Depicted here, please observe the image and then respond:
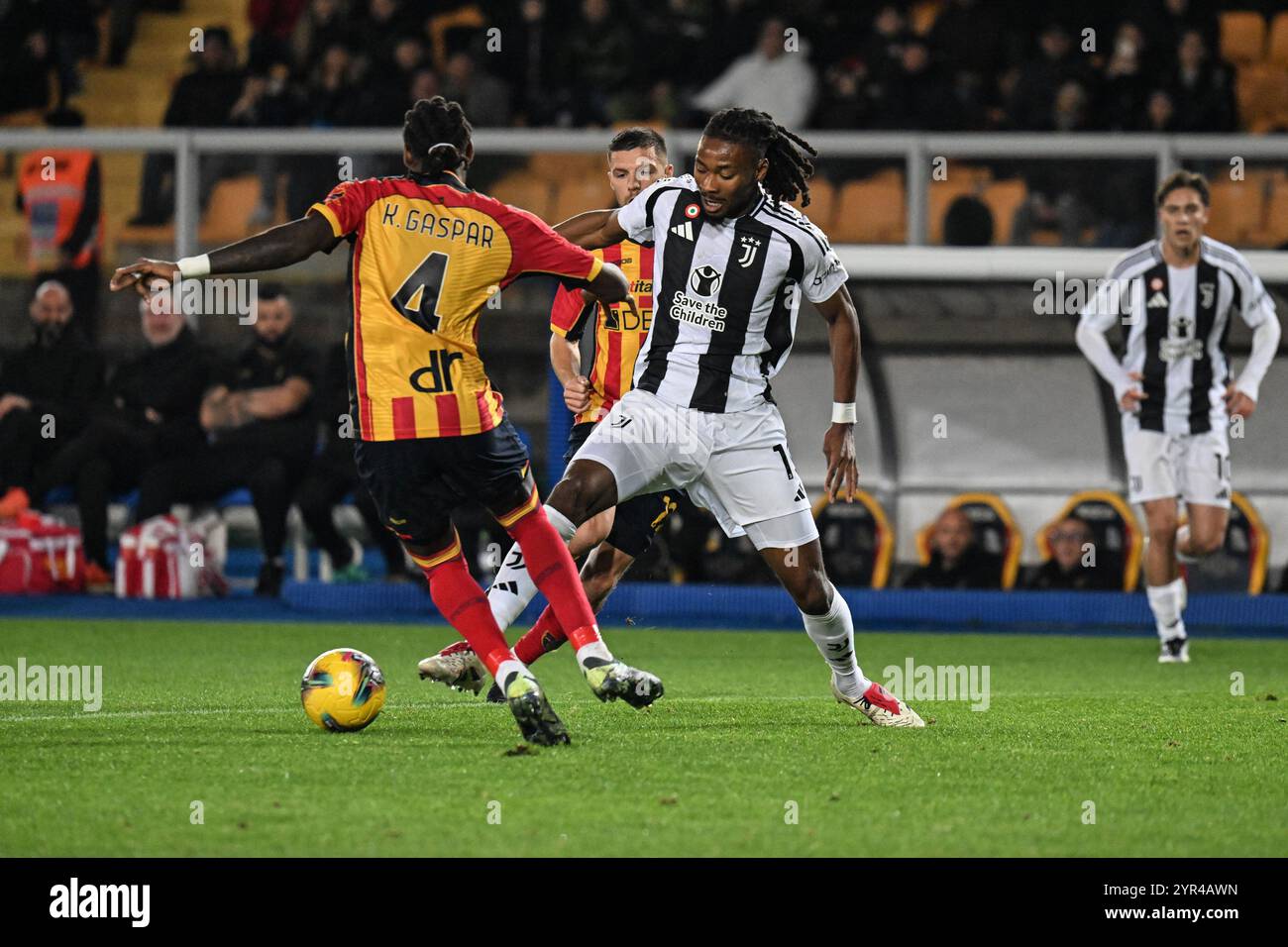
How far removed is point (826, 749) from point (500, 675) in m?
1.04

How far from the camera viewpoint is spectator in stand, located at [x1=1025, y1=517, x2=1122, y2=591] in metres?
12.5

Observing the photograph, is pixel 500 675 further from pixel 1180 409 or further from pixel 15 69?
pixel 15 69

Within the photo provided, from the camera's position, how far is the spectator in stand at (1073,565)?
1252cm

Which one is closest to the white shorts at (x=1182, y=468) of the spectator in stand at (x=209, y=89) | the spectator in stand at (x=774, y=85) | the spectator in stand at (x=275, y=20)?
the spectator in stand at (x=774, y=85)

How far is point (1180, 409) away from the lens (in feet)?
A: 33.6

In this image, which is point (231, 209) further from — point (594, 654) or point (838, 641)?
point (594, 654)

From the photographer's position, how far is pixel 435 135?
20.7 ft

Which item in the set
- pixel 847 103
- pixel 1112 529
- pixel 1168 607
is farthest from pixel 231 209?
pixel 1168 607

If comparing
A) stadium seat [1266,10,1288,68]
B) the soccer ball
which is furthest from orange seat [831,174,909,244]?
the soccer ball

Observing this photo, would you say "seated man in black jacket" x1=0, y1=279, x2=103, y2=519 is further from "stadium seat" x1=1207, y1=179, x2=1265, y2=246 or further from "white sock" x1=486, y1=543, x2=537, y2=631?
"stadium seat" x1=1207, y1=179, x2=1265, y2=246

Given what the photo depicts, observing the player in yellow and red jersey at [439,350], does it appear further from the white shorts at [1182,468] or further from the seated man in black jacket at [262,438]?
the seated man in black jacket at [262,438]

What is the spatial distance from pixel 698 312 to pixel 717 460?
0.50m

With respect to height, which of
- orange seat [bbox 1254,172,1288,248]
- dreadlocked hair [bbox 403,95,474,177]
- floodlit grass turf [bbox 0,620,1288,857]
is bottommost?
floodlit grass turf [bbox 0,620,1288,857]

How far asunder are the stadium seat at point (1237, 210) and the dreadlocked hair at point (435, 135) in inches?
299
